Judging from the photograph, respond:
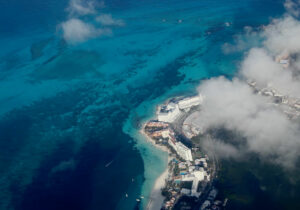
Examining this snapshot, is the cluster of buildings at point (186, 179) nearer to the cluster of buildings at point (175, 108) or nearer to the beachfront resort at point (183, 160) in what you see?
the beachfront resort at point (183, 160)

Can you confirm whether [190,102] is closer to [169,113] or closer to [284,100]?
[169,113]

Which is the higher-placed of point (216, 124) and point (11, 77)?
point (11, 77)

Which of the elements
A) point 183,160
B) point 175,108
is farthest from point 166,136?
point 175,108

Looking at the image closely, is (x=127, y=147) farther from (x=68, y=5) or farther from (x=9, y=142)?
(x=68, y=5)

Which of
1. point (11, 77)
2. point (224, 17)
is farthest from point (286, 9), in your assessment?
point (11, 77)

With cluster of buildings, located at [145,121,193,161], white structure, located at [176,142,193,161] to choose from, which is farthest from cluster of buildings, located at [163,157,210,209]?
cluster of buildings, located at [145,121,193,161]

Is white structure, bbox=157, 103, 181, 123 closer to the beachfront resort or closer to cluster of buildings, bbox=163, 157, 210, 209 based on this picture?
the beachfront resort

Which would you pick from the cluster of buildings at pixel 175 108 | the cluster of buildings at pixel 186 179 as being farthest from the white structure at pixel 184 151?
the cluster of buildings at pixel 175 108
